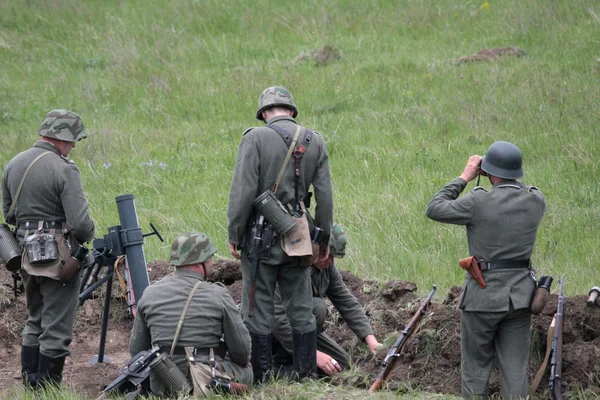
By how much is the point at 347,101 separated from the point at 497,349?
8.95m

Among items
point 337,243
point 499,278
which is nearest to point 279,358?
point 337,243

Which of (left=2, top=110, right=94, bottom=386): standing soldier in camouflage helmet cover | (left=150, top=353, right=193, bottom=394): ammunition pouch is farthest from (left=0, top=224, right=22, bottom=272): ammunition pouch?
(left=150, top=353, right=193, bottom=394): ammunition pouch

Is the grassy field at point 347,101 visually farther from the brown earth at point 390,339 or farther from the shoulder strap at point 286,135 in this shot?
the shoulder strap at point 286,135

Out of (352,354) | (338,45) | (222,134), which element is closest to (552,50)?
(338,45)

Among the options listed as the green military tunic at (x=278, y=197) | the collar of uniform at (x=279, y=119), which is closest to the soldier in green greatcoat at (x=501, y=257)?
the green military tunic at (x=278, y=197)

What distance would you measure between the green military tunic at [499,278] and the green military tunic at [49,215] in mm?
2745

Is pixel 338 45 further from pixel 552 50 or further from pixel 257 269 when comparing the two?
pixel 257 269

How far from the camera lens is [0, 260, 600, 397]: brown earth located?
7.27 meters

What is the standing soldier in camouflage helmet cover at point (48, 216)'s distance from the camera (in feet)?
23.5

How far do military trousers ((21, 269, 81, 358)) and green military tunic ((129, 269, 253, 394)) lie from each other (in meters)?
1.07

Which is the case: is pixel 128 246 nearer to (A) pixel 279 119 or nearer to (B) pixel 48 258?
(B) pixel 48 258

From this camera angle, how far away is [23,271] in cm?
736

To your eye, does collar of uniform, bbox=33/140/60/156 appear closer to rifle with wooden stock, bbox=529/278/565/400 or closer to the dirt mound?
rifle with wooden stock, bbox=529/278/565/400

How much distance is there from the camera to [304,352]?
23.9 feet
